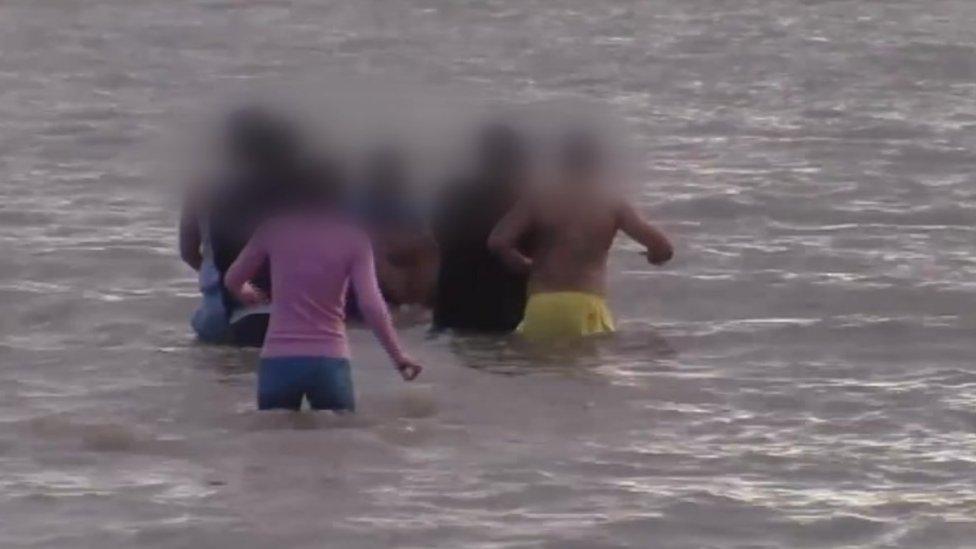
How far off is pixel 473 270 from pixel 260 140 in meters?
1.87

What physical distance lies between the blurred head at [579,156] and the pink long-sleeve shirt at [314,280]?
7.22ft

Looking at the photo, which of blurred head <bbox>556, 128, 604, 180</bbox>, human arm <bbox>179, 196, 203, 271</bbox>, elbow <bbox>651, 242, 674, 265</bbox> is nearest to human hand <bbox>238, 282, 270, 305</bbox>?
human arm <bbox>179, 196, 203, 271</bbox>

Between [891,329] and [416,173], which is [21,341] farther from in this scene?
[891,329]

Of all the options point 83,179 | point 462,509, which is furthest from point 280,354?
point 83,179

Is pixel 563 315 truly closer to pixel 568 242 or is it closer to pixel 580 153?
pixel 568 242

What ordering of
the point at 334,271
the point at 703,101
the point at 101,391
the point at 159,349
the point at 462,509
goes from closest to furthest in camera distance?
the point at 462,509, the point at 334,271, the point at 101,391, the point at 159,349, the point at 703,101

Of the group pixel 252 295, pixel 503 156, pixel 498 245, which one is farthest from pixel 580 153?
pixel 252 295

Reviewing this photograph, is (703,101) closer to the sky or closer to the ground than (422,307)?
closer to the sky

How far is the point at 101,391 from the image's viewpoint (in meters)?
10.6

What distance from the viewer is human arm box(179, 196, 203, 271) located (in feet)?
35.8

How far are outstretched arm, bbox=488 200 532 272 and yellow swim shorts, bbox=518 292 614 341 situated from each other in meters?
0.22

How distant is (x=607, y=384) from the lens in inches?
416

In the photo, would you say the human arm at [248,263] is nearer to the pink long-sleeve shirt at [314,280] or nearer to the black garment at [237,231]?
the pink long-sleeve shirt at [314,280]

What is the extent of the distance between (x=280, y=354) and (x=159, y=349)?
2797mm
